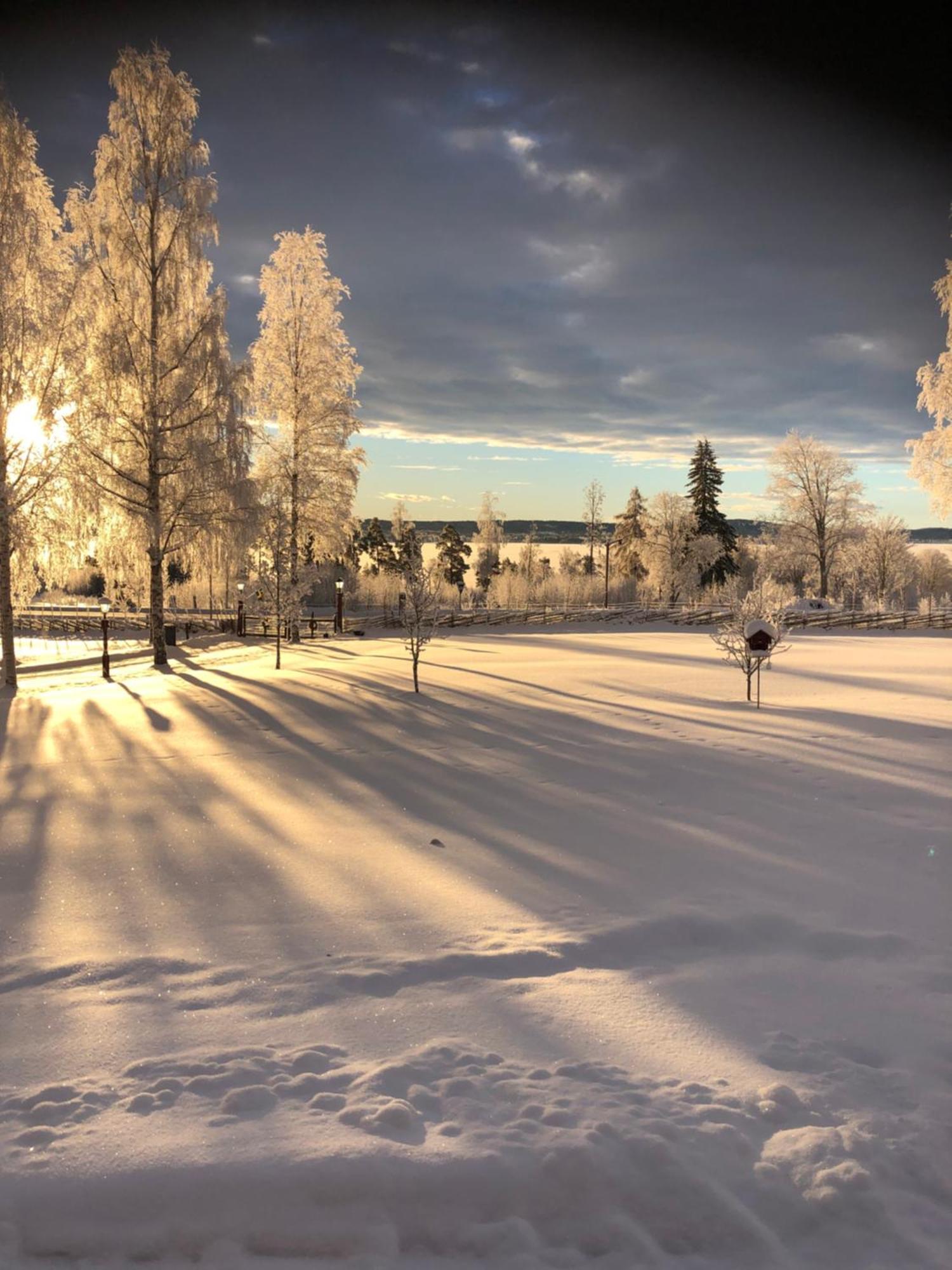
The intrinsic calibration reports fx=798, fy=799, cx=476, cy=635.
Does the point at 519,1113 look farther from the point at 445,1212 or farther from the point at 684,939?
the point at 684,939

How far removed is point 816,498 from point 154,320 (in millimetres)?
47731

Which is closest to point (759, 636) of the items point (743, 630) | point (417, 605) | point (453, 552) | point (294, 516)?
point (743, 630)

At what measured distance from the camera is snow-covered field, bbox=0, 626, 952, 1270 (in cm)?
291

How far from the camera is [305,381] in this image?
30.9 meters

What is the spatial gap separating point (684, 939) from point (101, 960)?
3571mm

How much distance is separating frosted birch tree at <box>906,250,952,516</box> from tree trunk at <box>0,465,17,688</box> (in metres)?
20.3

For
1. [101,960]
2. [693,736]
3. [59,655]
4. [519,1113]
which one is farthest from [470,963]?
[59,655]

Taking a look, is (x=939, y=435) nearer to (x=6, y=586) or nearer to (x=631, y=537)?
(x=6, y=586)

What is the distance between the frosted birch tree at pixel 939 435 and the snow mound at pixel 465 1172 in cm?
1812

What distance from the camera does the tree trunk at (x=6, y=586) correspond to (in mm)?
16750

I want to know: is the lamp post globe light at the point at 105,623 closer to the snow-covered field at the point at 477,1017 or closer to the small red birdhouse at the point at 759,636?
the snow-covered field at the point at 477,1017

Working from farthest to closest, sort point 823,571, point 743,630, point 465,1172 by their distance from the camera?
point 823,571 → point 743,630 → point 465,1172

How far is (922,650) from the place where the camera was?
97.5 ft

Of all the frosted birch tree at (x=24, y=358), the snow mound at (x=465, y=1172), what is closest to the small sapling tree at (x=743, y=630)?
the snow mound at (x=465, y=1172)
